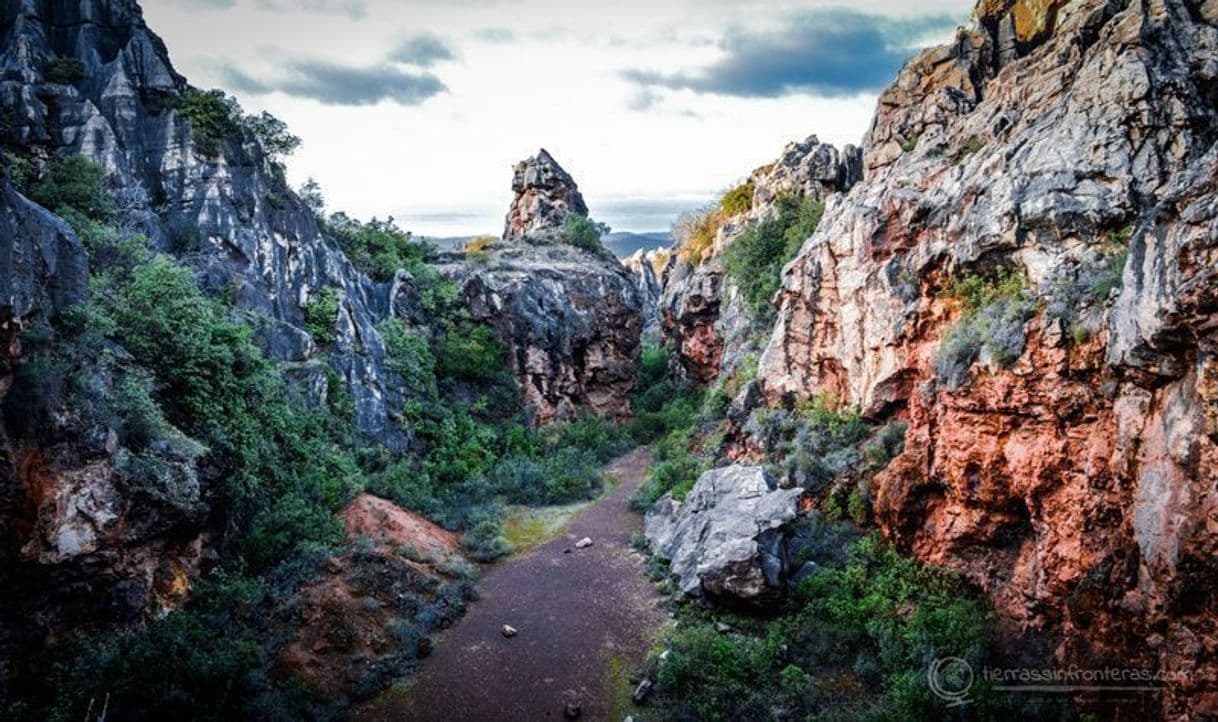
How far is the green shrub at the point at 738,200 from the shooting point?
36.3 meters

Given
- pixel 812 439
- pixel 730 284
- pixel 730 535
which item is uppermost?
pixel 730 284

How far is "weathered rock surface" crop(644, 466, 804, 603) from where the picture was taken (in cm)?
1497

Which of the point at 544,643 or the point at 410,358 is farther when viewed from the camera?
the point at 410,358

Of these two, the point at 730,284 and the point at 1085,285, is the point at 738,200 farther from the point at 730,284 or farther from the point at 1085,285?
the point at 1085,285

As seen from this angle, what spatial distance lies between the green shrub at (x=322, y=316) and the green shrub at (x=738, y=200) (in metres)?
23.3

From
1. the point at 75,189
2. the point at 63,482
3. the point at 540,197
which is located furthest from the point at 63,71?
the point at 540,197

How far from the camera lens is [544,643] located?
14.6 m

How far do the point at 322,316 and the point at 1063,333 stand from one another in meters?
23.0

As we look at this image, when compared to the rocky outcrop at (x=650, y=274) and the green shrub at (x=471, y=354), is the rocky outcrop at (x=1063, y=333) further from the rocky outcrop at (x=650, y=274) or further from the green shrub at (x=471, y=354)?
the rocky outcrop at (x=650, y=274)

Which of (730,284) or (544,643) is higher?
(730,284)

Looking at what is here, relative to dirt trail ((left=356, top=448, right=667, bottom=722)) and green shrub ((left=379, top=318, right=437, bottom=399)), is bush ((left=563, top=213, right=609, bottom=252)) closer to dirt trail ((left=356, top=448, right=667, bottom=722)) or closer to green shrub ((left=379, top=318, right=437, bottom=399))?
green shrub ((left=379, top=318, right=437, bottom=399))

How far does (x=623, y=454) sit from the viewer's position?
3108 centimetres

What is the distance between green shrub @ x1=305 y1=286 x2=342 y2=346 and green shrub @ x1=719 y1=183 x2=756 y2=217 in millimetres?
23295

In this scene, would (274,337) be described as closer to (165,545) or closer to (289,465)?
(289,465)
